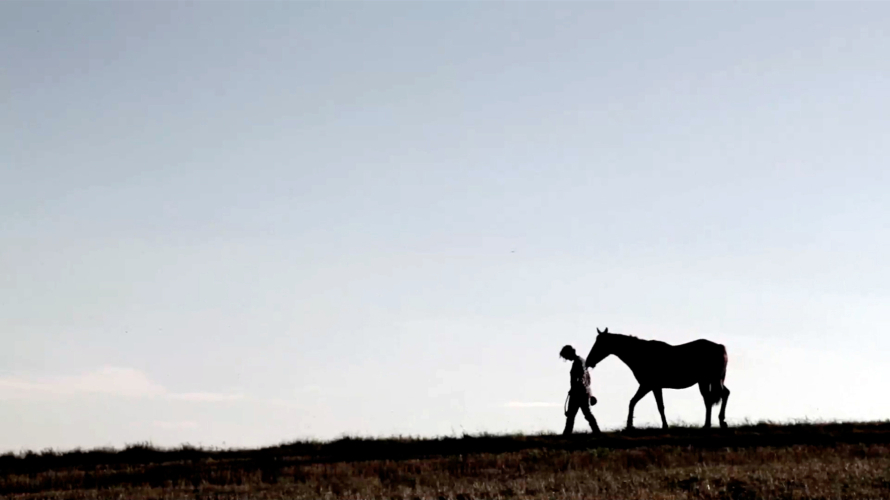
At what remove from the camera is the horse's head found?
36.2 meters

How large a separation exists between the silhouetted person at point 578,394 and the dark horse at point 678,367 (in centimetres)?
258

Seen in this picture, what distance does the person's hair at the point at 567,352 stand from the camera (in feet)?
108

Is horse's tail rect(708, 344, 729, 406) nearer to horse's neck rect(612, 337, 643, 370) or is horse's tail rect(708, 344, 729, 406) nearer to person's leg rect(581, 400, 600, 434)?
horse's neck rect(612, 337, 643, 370)

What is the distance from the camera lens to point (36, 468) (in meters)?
29.8

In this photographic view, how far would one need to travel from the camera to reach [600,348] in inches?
1431

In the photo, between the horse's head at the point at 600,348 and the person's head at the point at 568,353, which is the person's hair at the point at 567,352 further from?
the horse's head at the point at 600,348

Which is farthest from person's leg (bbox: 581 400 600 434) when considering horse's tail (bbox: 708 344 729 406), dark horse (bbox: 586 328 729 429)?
horse's tail (bbox: 708 344 729 406)

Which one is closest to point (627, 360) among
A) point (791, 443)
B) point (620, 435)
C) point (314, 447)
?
point (620, 435)

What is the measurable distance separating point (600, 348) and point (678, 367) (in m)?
2.30

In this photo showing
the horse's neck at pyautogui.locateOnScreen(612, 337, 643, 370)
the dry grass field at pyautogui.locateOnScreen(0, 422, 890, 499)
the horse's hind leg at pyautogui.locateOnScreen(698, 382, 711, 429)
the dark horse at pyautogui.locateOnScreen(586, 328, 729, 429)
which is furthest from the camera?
the horse's neck at pyautogui.locateOnScreen(612, 337, 643, 370)

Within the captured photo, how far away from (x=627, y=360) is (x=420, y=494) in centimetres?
1444

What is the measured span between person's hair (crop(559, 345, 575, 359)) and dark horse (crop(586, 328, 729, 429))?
2.86 meters

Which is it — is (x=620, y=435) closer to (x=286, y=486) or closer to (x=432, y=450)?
(x=432, y=450)

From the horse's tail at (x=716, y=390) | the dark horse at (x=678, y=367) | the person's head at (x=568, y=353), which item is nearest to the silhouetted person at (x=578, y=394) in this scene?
the person's head at (x=568, y=353)
